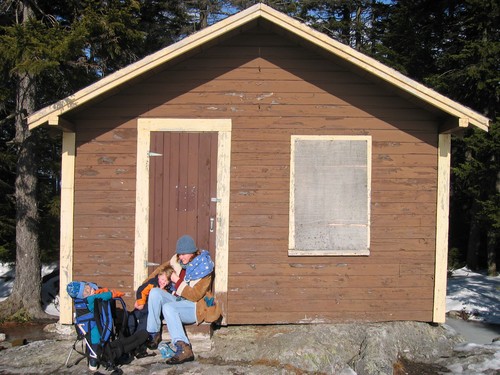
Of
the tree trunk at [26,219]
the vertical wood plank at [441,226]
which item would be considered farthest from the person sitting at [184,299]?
the tree trunk at [26,219]

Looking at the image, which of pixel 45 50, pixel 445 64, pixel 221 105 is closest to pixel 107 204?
pixel 221 105

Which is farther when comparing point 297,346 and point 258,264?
point 258,264

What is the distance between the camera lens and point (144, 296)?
5469 mm

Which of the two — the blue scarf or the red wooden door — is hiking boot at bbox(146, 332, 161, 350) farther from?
the red wooden door

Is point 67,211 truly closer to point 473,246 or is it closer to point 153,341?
point 153,341

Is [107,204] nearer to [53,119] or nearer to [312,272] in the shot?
[53,119]

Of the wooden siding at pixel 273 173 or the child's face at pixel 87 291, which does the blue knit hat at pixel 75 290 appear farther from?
the wooden siding at pixel 273 173

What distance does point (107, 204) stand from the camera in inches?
236

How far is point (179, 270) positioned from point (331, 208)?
6.63 ft

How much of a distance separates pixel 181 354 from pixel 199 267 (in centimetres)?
96

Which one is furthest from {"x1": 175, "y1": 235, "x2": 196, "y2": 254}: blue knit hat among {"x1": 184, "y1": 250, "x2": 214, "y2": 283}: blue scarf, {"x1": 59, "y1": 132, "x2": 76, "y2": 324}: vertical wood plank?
{"x1": 59, "y1": 132, "x2": 76, "y2": 324}: vertical wood plank

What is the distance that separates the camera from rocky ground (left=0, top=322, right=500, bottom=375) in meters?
5.18

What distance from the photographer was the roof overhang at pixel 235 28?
217 inches

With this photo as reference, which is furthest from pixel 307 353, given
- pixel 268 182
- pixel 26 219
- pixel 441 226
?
pixel 26 219
